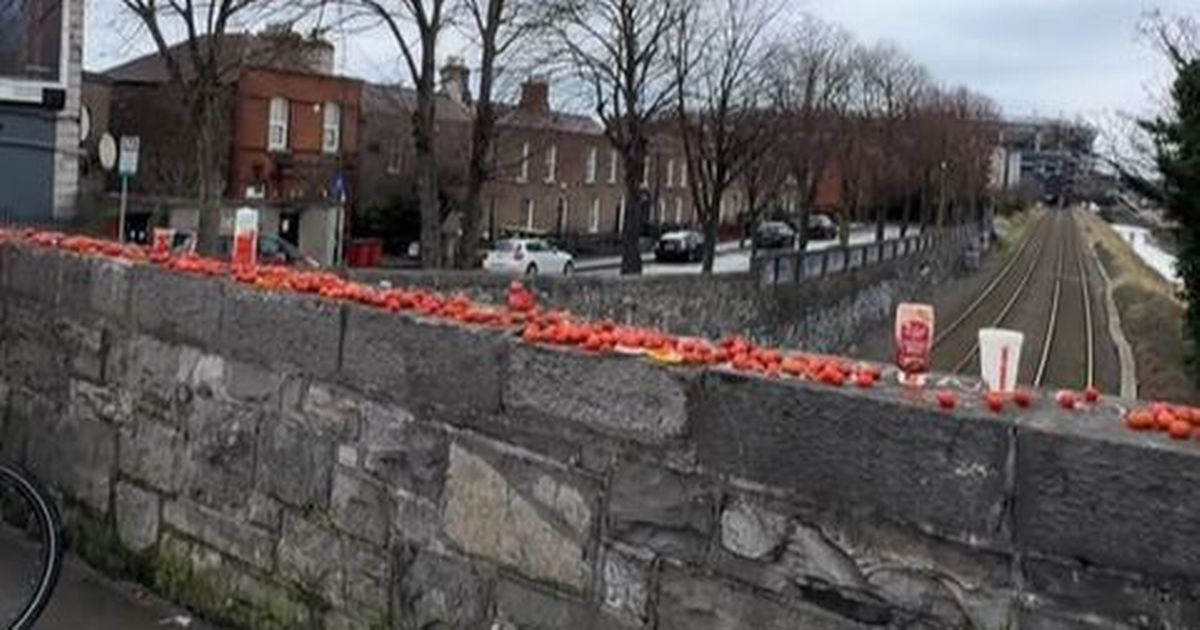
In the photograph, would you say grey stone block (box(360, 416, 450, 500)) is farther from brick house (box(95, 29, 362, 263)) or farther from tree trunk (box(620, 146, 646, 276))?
brick house (box(95, 29, 362, 263))

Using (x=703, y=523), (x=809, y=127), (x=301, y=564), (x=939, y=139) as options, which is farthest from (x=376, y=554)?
(x=939, y=139)

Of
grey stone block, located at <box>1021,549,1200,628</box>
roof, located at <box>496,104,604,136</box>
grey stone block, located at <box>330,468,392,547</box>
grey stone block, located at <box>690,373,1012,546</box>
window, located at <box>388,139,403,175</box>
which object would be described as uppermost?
roof, located at <box>496,104,604,136</box>

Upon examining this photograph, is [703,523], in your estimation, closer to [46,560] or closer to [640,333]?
[640,333]

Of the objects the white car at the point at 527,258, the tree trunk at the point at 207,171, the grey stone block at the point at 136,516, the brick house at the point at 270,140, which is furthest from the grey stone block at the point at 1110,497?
the white car at the point at 527,258

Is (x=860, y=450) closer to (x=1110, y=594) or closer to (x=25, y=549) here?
(x=1110, y=594)

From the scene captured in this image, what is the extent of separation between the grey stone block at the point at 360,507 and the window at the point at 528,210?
67.3m

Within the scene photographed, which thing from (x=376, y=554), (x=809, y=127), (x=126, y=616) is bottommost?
(x=126, y=616)

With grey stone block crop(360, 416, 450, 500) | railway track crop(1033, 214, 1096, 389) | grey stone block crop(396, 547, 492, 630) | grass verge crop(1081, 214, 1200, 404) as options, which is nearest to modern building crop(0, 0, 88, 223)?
railway track crop(1033, 214, 1096, 389)

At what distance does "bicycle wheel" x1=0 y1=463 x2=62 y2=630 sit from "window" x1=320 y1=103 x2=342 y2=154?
5393 cm

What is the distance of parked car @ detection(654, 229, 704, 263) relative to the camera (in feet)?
209

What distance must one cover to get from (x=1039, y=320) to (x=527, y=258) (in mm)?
19210

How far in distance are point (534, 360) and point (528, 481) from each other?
0.33 m

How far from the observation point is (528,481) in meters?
3.99

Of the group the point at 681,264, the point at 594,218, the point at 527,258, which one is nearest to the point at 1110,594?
the point at 527,258
